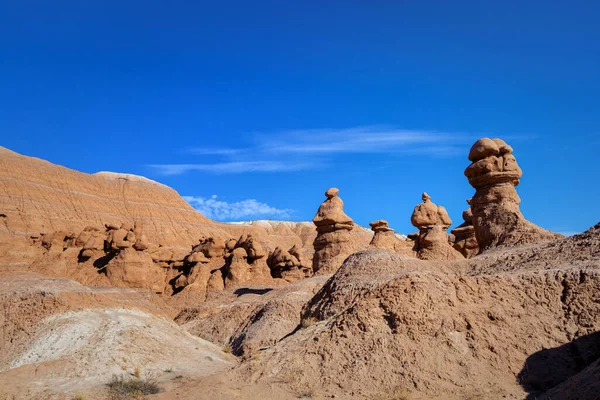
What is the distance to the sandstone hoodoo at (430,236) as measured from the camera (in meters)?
26.5

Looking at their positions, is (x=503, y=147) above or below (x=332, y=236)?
above

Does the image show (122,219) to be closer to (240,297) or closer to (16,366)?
(240,297)

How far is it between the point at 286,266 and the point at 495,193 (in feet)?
55.4

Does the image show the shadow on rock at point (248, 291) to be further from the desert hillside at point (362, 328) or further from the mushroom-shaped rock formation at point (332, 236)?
the mushroom-shaped rock formation at point (332, 236)

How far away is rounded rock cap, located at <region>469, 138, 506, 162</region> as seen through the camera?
66.1 ft

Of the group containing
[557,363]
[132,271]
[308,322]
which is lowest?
[557,363]

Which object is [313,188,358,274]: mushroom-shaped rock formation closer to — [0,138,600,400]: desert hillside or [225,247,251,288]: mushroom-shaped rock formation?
[0,138,600,400]: desert hillside

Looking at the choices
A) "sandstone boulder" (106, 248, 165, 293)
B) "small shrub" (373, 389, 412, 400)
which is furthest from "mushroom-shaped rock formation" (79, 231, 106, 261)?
"small shrub" (373, 389, 412, 400)

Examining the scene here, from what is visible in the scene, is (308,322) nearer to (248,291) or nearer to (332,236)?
(332,236)

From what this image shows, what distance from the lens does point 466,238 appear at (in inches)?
1283

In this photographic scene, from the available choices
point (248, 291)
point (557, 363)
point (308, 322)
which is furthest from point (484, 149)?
A: point (248, 291)

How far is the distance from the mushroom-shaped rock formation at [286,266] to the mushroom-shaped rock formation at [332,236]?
4.07m

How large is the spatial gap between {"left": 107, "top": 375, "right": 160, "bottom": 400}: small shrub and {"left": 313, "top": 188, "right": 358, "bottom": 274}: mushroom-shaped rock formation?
1741 centimetres

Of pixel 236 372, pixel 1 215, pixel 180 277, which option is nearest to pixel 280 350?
pixel 236 372
